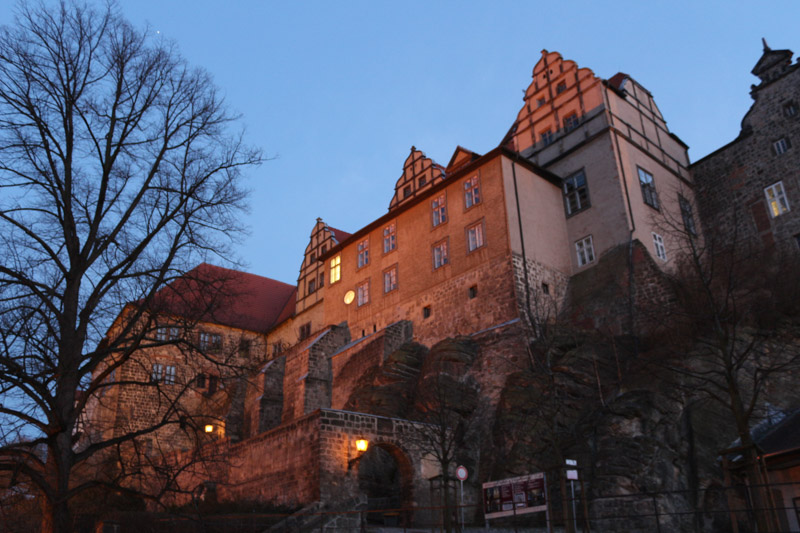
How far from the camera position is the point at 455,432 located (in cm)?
2131

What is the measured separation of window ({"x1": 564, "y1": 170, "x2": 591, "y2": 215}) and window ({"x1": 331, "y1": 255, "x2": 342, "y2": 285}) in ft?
45.2

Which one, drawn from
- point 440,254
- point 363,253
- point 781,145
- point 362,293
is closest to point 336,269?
point 363,253

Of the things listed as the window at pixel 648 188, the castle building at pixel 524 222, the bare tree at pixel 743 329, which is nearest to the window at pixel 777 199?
the castle building at pixel 524 222

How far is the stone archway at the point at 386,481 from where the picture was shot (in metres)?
19.7

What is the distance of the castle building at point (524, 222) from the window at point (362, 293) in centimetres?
12

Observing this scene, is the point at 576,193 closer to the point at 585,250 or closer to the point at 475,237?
the point at 585,250

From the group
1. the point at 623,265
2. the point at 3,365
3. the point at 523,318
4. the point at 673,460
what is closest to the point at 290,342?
the point at 523,318

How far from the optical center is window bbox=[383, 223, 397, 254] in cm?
3325

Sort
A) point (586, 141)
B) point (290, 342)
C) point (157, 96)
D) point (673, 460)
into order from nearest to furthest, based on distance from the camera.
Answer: point (157, 96) < point (673, 460) < point (586, 141) < point (290, 342)

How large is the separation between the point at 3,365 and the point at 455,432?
15151 mm

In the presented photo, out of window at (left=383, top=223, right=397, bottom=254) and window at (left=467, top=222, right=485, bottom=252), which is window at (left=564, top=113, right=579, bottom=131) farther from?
window at (left=383, top=223, right=397, bottom=254)

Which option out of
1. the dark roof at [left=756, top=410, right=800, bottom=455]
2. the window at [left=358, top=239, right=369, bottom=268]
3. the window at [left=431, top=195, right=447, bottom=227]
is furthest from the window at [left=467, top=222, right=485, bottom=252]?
the dark roof at [left=756, top=410, right=800, bottom=455]

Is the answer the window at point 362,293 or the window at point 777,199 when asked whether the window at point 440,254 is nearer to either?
the window at point 362,293

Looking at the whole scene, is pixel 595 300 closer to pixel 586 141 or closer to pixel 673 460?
pixel 586 141
